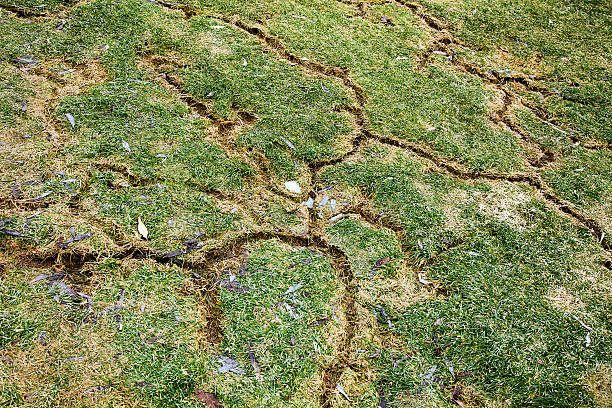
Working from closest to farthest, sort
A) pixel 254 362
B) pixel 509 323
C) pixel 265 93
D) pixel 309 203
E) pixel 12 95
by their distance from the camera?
pixel 254 362
pixel 509 323
pixel 309 203
pixel 12 95
pixel 265 93

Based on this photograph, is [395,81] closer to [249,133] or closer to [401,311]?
[249,133]

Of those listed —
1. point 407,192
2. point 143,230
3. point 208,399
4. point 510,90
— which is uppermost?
point 510,90

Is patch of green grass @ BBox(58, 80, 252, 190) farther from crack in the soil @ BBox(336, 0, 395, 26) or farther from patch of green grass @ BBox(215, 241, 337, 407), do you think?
crack in the soil @ BBox(336, 0, 395, 26)

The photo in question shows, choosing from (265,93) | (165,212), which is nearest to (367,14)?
(265,93)

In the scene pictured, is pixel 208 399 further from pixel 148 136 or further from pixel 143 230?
pixel 148 136

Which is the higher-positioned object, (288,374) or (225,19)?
(225,19)

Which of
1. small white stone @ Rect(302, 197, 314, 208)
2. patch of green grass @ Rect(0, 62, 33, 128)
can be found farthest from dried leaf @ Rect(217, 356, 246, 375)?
patch of green grass @ Rect(0, 62, 33, 128)

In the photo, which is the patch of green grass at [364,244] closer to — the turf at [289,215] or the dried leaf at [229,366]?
the turf at [289,215]

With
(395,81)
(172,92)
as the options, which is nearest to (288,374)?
(172,92)
